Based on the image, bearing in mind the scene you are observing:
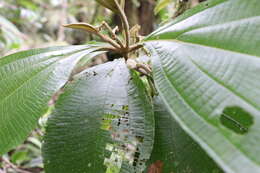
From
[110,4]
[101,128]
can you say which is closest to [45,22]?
[110,4]

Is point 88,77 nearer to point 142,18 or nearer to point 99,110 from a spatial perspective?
point 99,110

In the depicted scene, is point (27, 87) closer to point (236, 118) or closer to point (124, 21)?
point (124, 21)

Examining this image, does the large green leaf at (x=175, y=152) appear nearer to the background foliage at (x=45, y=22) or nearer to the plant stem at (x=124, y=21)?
the plant stem at (x=124, y=21)

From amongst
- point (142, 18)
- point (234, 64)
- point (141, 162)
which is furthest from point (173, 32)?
point (142, 18)

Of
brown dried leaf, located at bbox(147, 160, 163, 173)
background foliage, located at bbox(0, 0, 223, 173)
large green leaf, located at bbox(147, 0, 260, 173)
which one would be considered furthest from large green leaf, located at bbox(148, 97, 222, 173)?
background foliage, located at bbox(0, 0, 223, 173)

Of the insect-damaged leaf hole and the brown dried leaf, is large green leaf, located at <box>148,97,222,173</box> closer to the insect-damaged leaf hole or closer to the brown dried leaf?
the brown dried leaf
